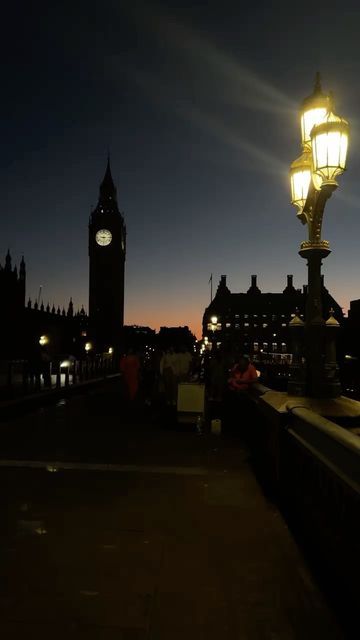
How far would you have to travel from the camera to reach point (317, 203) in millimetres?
8469

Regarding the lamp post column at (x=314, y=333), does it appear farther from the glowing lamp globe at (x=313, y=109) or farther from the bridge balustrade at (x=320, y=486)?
the glowing lamp globe at (x=313, y=109)

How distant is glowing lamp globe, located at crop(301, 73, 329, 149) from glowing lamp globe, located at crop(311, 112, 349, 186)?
2.97 feet

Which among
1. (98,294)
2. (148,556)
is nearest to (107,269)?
(98,294)

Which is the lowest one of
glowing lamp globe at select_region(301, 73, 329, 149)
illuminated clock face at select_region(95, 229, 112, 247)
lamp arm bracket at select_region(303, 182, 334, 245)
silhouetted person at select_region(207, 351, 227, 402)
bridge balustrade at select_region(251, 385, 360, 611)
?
bridge balustrade at select_region(251, 385, 360, 611)

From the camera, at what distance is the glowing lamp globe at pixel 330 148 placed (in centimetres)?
764

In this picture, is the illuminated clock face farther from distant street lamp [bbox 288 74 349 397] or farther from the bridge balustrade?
the bridge balustrade

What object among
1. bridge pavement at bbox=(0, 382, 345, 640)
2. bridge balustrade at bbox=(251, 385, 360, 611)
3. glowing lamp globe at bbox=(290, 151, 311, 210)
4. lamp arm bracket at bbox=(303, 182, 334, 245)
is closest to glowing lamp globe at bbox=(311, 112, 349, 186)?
lamp arm bracket at bbox=(303, 182, 334, 245)

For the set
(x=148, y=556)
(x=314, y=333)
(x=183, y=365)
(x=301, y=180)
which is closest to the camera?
(x=148, y=556)

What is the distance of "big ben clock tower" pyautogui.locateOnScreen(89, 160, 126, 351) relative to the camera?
117 meters

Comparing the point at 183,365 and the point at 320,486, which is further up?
the point at 183,365

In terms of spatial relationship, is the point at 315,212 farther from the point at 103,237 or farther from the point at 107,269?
the point at 103,237

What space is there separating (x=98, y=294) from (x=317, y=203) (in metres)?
112

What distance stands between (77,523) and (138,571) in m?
1.36

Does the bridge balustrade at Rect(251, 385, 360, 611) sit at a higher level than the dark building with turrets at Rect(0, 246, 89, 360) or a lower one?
lower
